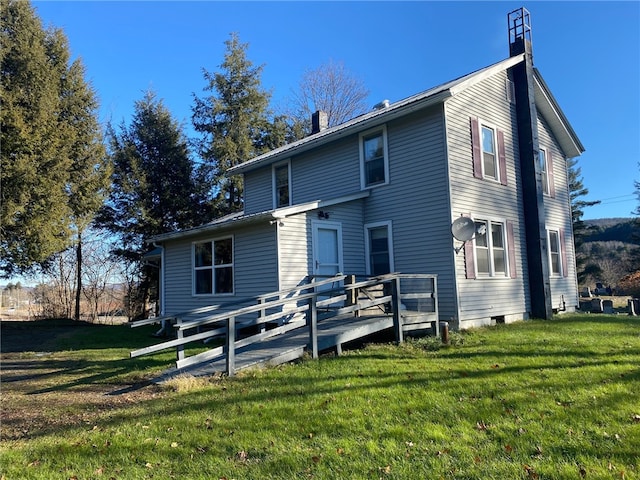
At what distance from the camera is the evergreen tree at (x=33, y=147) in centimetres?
1672

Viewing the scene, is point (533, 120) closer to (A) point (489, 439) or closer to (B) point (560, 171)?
(B) point (560, 171)

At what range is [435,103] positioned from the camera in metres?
10.8

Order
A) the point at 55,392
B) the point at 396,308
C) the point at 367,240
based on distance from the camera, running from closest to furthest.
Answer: the point at 55,392 → the point at 396,308 → the point at 367,240

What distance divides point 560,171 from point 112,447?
16.8 metres

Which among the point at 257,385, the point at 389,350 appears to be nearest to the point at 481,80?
the point at 389,350

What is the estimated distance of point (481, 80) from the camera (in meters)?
12.4

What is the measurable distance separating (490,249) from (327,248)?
446cm

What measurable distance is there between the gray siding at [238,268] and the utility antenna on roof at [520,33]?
31.8ft

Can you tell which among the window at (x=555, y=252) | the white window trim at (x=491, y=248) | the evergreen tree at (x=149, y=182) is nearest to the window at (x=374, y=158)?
the white window trim at (x=491, y=248)

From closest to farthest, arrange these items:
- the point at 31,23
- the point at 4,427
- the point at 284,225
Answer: the point at 4,427, the point at 284,225, the point at 31,23

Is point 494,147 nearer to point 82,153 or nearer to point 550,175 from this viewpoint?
point 550,175

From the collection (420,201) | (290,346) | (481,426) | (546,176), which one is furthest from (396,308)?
(546,176)

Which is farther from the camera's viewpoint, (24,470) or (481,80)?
(481,80)

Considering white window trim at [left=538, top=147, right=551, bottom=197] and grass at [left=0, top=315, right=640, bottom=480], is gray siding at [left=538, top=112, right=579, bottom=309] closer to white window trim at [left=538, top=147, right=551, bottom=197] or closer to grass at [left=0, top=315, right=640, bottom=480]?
white window trim at [left=538, top=147, right=551, bottom=197]
